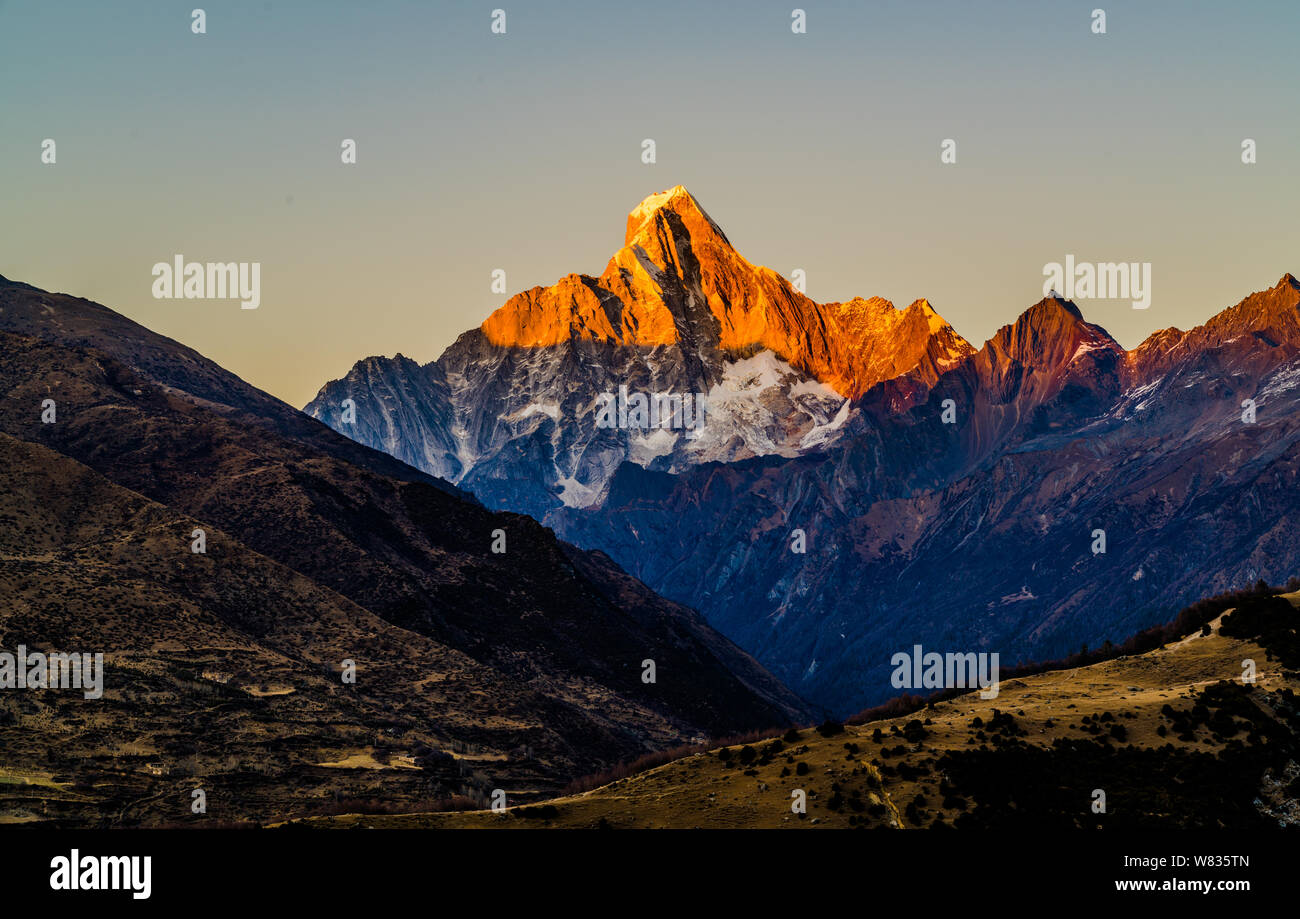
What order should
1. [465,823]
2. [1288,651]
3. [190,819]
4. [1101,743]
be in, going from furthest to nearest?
1. [190,819]
2. [1288,651]
3. [1101,743]
4. [465,823]

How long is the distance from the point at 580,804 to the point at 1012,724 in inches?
1437

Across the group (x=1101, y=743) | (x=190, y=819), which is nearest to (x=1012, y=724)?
(x=1101, y=743)

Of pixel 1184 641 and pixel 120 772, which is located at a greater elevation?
pixel 1184 641

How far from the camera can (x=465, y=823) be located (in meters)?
121
